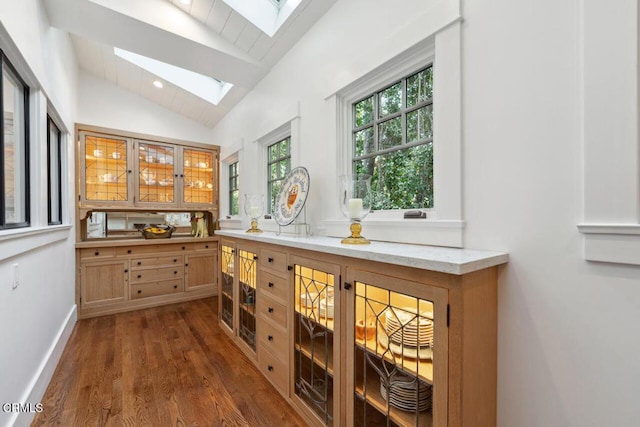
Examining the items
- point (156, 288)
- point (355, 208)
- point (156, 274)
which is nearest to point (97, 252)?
point (156, 274)

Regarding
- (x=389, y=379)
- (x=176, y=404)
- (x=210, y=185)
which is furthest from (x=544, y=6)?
(x=210, y=185)

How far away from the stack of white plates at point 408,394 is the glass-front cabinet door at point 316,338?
29 cm

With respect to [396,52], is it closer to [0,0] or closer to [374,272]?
[374,272]

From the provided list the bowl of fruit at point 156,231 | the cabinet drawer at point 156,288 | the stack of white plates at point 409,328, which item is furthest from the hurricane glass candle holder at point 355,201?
the bowl of fruit at point 156,231

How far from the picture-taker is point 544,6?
1.07 meters

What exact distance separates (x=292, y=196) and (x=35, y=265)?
172cm

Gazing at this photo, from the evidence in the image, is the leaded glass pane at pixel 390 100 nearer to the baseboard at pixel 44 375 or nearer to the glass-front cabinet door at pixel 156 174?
the baseboard at pixel 44 375

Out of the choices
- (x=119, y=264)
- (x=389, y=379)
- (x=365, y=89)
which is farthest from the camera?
(x=119, y=264)

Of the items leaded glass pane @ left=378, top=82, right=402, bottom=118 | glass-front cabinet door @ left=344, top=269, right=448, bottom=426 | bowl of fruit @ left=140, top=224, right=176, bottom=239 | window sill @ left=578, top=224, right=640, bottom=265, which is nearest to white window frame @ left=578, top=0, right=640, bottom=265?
window sill @ left=578, top=224, right=640, bottom=265

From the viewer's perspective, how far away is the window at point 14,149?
150cm

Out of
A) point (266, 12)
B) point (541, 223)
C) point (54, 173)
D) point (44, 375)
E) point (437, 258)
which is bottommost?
point (44, 375)

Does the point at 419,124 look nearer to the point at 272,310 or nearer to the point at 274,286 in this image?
the point at 274,286

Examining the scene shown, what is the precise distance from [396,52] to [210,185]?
3545 mm

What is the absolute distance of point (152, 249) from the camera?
12.4 feet
